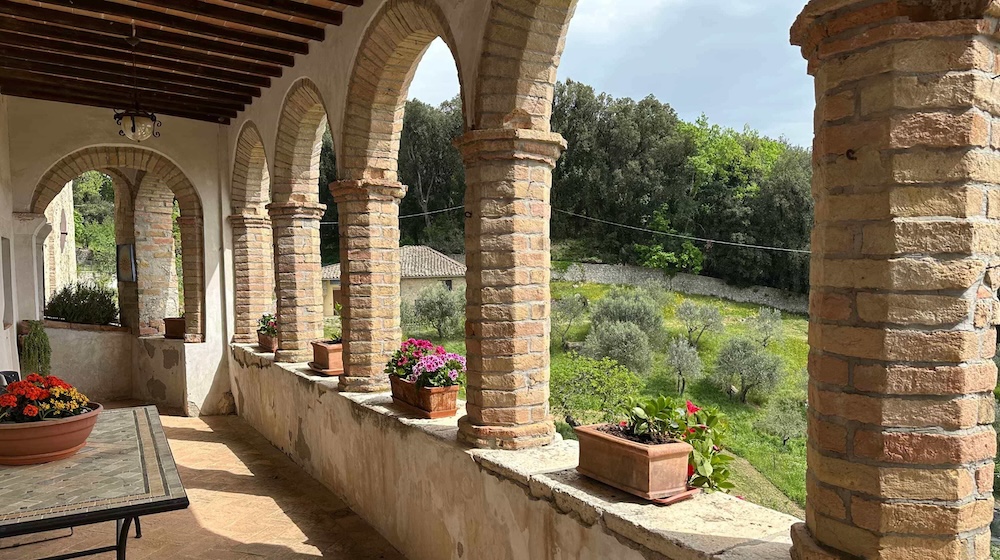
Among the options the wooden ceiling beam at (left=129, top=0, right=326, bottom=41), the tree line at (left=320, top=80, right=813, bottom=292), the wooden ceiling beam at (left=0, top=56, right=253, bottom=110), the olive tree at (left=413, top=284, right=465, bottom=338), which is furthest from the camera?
the tree line at (left=320, top=80, right=813, bottom=292)

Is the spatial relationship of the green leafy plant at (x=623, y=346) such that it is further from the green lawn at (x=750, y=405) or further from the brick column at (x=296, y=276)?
the brick column at (x=296, y=276)

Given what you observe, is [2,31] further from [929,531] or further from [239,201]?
[929,531]

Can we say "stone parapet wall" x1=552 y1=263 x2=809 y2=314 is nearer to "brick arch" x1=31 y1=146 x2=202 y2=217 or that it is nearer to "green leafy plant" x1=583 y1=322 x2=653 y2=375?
"green leafy plant" x1=583 y1=322 x2=653 y2=375

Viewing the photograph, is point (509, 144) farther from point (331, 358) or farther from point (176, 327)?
point (176, 327)

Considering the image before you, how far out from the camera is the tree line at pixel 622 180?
27.4 m

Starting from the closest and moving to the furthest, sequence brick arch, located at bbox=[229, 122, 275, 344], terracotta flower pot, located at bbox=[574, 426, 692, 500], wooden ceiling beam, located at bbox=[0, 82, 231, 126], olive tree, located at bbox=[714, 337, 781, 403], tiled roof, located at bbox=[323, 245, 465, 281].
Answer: terracotta flower pot, located at bbox=[574, 426, 692, 500], wooden ceiling beam, located at bbox=[0, 82, 231, 126], brick arch, located at bbox=[229, 122, 275, 344], olive tree, located at bbox=[714, 337, 781, 403], tiled roof, located at bbox=[323, 245, 465, 281]

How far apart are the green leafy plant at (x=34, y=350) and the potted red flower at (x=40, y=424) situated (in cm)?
494

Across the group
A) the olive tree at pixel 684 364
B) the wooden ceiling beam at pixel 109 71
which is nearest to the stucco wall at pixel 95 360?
the wooden ceiling beam at pixel 109 71

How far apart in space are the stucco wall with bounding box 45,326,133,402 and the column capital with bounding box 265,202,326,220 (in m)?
5.51

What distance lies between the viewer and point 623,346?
17.3 metres

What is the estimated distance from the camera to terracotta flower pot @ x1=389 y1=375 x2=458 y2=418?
4.32 metres

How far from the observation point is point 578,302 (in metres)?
20.5

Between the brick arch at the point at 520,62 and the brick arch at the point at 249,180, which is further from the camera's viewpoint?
the brick arch at the point at 249,180

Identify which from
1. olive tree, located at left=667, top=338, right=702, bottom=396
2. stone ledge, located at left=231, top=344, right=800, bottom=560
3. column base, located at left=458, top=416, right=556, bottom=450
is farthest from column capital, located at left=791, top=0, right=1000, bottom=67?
olive tree, located at left=667, top=338, right=702, bottom=396
